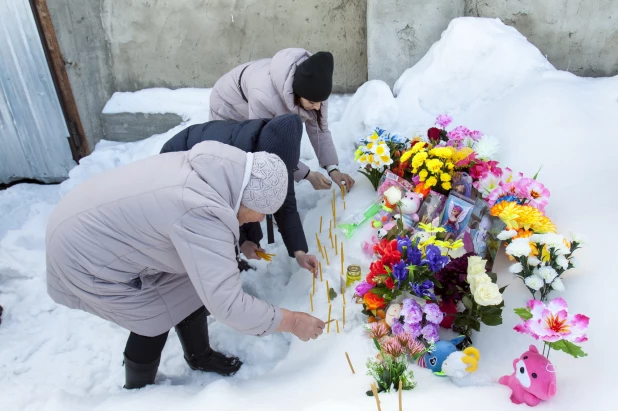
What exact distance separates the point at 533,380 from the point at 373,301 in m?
0.73

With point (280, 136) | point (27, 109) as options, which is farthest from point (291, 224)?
point (27, 109)

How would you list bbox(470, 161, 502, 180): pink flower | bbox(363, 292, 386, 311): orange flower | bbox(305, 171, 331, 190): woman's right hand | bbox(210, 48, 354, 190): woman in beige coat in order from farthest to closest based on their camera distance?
bbox(305, 171, 331, 190): woman's right hand < bbox(470, 161, 502, 180): pink flower < bbox(210, 48, 354, 190): woman in beige coat < bbox(363, 292, 386, 311): orange flower

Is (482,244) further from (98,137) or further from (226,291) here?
(98,137)

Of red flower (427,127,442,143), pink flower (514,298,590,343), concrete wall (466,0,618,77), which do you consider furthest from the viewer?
concrete wall (466,0,618,77)

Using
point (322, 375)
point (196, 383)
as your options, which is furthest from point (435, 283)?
point (196, 383)

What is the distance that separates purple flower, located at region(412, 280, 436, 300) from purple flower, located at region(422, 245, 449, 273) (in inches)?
2.3

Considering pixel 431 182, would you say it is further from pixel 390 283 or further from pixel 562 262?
pixel 562 262

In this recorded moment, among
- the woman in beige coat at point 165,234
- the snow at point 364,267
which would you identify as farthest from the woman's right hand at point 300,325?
the snow at point 364,267

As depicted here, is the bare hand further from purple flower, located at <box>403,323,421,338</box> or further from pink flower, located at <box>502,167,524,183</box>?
pink flower, located at <box>502,167,524,183</box>

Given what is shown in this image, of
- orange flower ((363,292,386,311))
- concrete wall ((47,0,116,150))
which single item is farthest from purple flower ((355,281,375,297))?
concrete wall ((47,0,116,150))

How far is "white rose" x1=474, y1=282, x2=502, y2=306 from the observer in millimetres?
1770

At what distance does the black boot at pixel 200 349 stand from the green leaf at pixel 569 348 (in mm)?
1451

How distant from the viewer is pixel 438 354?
1885 mm

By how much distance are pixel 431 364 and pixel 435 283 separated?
12.8 inches
